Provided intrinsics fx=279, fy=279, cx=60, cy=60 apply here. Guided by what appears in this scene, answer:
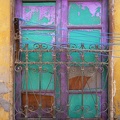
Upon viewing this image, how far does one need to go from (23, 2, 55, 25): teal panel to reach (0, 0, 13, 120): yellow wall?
0.92 feet

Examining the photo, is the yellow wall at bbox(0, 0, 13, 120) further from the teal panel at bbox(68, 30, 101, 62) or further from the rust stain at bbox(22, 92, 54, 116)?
the teal panel at bbox(68, 30, 101, 62)

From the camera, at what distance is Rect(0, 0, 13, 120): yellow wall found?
3871 mm

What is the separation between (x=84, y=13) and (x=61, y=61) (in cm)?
77

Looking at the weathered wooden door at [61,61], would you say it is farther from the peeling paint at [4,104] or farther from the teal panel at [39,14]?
the peeling paint at [4,104]

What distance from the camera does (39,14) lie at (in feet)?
13.3

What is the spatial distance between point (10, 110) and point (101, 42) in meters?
1.60

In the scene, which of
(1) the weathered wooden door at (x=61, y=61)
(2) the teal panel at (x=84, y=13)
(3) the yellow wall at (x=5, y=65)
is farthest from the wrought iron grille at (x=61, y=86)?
(2) the teal panel at (x=84, y=13)

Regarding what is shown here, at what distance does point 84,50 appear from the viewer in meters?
3.87

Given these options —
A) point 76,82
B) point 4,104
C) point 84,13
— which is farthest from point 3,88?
point 84,13

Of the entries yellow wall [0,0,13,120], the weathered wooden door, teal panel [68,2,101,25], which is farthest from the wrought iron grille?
teal panel [68,2,101,25]

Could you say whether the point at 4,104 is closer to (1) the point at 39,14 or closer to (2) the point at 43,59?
(2) the point at 43,59

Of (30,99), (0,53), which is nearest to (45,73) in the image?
(30,99)

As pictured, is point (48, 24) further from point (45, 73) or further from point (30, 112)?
point (30, 112)

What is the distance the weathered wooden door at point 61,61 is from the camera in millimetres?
3982
